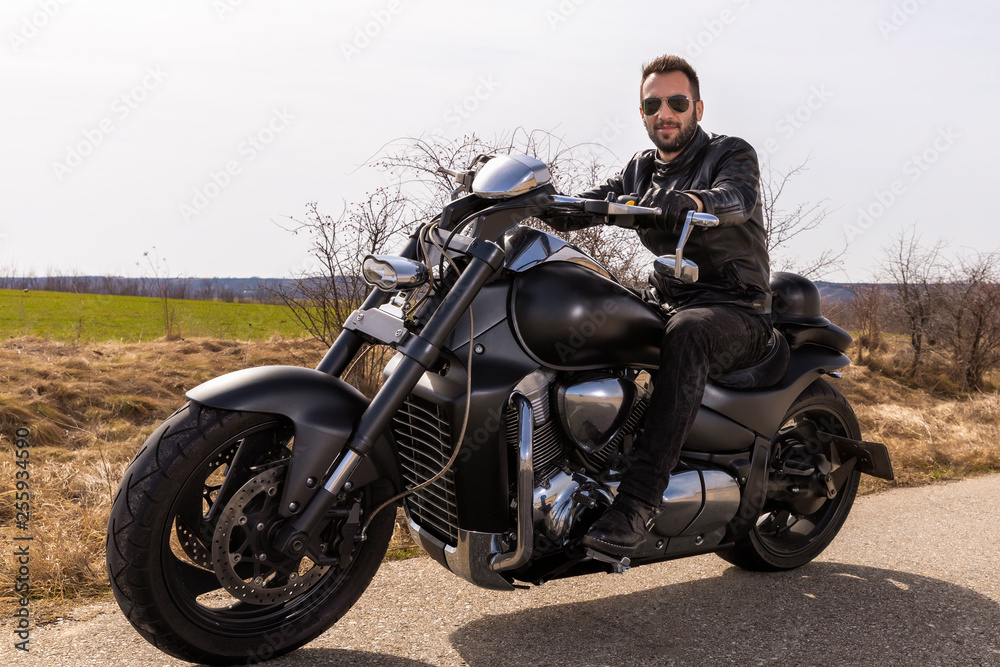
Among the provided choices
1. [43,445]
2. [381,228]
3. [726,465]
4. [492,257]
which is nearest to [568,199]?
[492,257]

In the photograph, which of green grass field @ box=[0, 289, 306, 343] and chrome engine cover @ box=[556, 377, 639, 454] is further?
green grass field @ box=[0, 289, 306, 343]

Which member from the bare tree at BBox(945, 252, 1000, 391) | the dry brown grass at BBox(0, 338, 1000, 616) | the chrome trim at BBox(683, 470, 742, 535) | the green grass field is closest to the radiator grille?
the chrome trim at BBox(683, 470, 742, 535)

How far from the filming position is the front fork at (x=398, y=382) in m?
2.64

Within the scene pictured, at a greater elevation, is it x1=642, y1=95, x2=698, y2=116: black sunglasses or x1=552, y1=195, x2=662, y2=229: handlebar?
x1=642, y1=95, x2=698, y2=116: black sunglasses

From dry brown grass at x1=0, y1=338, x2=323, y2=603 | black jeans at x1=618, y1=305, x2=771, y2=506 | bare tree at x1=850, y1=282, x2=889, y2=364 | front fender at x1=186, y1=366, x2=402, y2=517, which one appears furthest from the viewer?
bare tree at x1=850, y1=282, x2=889, y2=364

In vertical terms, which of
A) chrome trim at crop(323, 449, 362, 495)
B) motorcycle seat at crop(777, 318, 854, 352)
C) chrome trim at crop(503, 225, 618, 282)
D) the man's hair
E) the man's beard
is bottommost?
chrome trim at crop(323, 449, 362, 495)

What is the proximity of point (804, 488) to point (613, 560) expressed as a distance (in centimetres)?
145

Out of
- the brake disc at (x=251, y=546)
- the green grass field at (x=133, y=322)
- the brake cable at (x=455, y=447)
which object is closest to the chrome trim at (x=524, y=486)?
the brake cable at (x=455, y=447)

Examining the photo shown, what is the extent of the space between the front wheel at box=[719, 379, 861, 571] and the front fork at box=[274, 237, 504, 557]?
5.96ft

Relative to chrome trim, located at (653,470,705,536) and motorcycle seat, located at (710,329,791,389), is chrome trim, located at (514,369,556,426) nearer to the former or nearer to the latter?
chrome trim, located at (653,470,705,536)

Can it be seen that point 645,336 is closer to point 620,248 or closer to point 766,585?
point 766,585

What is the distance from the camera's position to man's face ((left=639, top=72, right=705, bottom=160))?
3.58 metres

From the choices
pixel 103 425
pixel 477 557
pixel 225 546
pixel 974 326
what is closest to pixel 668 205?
pixel 477 557

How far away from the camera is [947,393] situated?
12023mm
